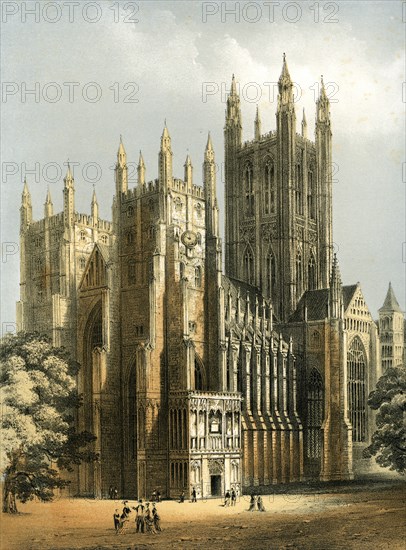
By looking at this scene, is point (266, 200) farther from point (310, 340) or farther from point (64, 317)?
point (64, 317)

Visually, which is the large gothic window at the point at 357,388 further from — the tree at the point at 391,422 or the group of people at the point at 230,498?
the group of people at the point at 230,498

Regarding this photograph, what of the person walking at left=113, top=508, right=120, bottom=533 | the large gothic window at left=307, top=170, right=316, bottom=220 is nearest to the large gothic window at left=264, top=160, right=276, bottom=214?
the large gothic window at left=307, top=170, right=316, bottom=220

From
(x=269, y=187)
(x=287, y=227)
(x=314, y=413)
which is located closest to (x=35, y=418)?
(x=314, y=413)

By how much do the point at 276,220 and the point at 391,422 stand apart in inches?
471

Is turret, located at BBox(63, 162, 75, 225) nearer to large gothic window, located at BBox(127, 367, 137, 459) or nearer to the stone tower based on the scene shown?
large gothic window, located at BBox(127, 367, 137, 459)

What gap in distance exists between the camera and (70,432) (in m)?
20.9

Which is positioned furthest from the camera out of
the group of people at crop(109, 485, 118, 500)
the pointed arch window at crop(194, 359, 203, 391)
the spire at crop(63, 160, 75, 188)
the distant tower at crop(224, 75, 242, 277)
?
the distant tower at crop(224, 75, 242, 277)

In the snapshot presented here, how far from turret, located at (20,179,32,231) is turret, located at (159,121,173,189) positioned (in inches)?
126

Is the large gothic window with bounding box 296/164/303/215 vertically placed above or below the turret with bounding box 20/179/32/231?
above

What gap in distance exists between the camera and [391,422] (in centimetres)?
2322

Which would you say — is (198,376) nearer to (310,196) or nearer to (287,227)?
(310,196)

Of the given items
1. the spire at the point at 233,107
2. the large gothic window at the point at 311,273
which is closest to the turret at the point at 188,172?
the spire at the point at 233,107

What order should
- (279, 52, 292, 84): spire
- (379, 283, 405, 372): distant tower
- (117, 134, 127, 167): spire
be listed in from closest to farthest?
→ (117, 134, 127, 167): spire
(279, 52, 292, 84): spire
(379, 283, 405, 372): distant tower

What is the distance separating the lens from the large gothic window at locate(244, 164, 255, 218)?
33.5 metres
